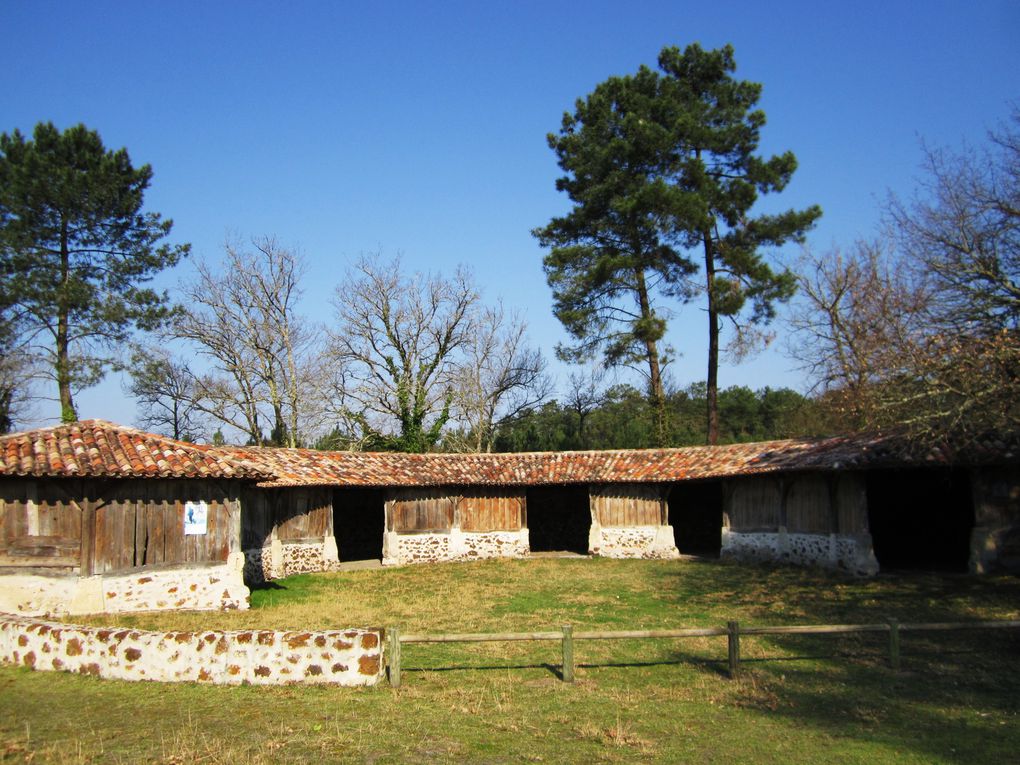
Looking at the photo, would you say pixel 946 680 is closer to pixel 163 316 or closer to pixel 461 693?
pixel 461 693

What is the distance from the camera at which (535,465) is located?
1155 inches

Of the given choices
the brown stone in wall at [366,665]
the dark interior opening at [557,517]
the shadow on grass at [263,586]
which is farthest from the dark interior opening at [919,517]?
the brown stone in wall at [366,665]

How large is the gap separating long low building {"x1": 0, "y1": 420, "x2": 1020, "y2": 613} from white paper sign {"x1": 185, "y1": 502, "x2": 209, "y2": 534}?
31mm

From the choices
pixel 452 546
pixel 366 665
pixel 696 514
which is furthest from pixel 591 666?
pixel 696 514

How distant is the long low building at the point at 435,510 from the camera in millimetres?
15891

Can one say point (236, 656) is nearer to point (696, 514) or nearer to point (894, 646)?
point (894, 646)

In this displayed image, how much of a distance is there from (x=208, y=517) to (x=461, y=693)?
30.7 feet

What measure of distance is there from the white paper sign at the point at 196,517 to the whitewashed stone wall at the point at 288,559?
4.70 meters

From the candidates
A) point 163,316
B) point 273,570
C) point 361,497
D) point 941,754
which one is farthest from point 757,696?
point 163,316

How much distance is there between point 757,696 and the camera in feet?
33.9

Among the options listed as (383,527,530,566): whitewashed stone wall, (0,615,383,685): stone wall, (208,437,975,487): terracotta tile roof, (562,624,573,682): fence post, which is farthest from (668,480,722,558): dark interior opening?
(0,615,383,685): stone wall

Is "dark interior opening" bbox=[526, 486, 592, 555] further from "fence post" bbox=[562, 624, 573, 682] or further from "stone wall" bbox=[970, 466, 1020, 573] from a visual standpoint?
"fence post" bbox=[562, 624, 573, 682]

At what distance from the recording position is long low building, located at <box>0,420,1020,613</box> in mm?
15891

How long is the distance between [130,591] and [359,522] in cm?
1446
